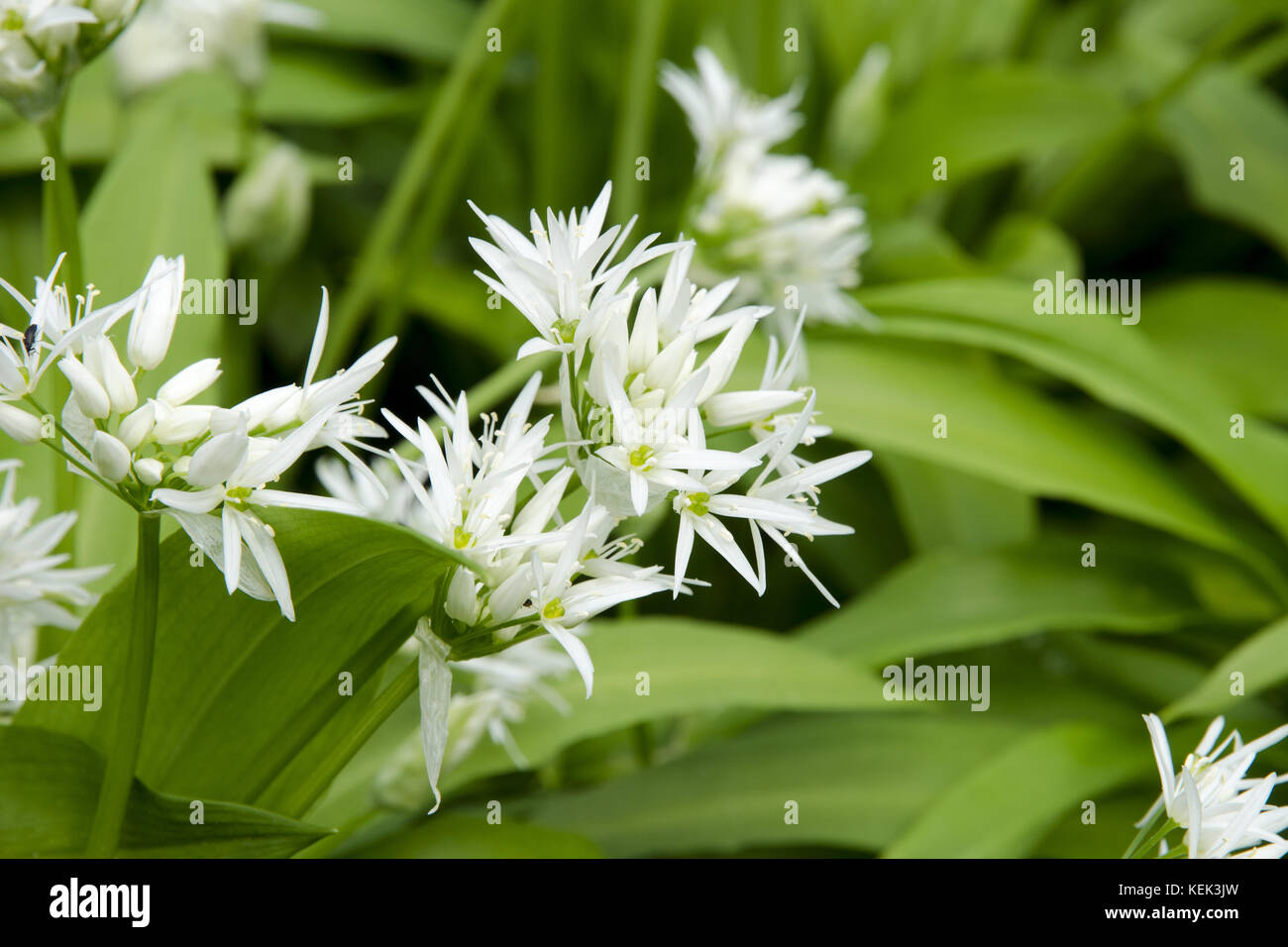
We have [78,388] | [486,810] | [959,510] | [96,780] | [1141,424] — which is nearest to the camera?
[78,388]

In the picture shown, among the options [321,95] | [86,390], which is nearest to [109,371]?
[86,390]

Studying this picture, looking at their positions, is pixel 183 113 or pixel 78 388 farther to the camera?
pixel 183 113

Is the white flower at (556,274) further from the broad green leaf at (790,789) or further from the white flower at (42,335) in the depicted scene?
the broad green leaf at (790,789)

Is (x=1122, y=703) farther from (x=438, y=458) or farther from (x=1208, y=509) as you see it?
(x=438, y=458)

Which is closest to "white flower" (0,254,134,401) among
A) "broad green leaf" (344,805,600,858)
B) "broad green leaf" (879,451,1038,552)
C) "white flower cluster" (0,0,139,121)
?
"white flower cluster" (0,0,139,121)

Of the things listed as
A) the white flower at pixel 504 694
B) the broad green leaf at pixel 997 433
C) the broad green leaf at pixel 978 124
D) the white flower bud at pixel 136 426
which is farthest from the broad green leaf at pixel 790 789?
the broad green leaf at pixel 978 124
